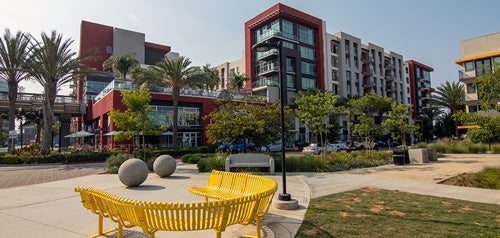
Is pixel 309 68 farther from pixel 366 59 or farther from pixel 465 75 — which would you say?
pixel 465 75

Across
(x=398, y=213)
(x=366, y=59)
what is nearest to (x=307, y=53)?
(x=366, y=59)

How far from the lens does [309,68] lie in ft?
184

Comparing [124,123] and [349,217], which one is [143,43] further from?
[349,217]

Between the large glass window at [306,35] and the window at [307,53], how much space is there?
1361 millimetres

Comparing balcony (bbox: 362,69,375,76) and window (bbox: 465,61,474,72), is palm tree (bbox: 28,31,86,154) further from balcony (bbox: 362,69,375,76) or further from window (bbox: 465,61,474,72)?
balcony (bbox: 362,69,375,76)

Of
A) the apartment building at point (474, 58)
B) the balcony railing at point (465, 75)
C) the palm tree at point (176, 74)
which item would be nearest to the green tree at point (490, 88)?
the palm tree at point (176, 74)

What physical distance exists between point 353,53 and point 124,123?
5529 centimetres

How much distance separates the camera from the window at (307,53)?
5513 centimetres

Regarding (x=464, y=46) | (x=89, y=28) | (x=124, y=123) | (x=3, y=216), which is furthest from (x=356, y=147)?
(x=89, y=28)

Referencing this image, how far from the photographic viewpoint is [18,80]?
27.9 metres

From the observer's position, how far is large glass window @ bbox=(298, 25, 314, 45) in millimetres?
55366

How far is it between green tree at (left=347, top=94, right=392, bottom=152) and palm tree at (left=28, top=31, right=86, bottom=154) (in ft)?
81.4

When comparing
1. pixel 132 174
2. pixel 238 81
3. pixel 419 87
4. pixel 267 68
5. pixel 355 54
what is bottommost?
pixel 132 174

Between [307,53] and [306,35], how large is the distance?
137 inches
